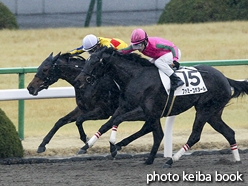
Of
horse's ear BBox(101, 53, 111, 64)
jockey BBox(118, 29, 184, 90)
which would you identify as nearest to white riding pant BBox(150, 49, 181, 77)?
jockey BBox(118, 29, 184, 90)

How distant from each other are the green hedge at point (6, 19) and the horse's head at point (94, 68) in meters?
9.61

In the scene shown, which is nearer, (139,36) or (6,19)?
(139,36)

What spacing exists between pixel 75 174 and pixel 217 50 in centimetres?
813

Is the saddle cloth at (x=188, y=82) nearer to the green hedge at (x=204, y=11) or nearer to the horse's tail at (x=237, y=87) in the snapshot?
the horse's tail at (x=237, y=87)

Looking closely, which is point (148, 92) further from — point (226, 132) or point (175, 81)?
point (226, 132)

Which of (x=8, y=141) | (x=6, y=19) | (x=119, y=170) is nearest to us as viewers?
(x=119, y=170)

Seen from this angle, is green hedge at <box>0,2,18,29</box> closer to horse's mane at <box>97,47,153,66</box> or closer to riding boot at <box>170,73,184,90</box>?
horse's mane at <box>97,47,153,66</box>

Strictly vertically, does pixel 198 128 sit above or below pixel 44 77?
below

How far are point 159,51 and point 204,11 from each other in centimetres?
987

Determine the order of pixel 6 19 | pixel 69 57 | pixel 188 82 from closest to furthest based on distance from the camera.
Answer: pixel 188 82 < pixel 69 57 < pixel 6 19

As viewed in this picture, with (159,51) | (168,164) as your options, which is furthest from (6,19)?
(168,164)

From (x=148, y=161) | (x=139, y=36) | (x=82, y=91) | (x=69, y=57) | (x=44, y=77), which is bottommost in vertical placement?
(x=148, y=161)

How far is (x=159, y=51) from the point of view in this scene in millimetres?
5805

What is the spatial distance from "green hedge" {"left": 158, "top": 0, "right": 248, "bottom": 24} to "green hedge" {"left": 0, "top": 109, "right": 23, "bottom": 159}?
9.85 metres
